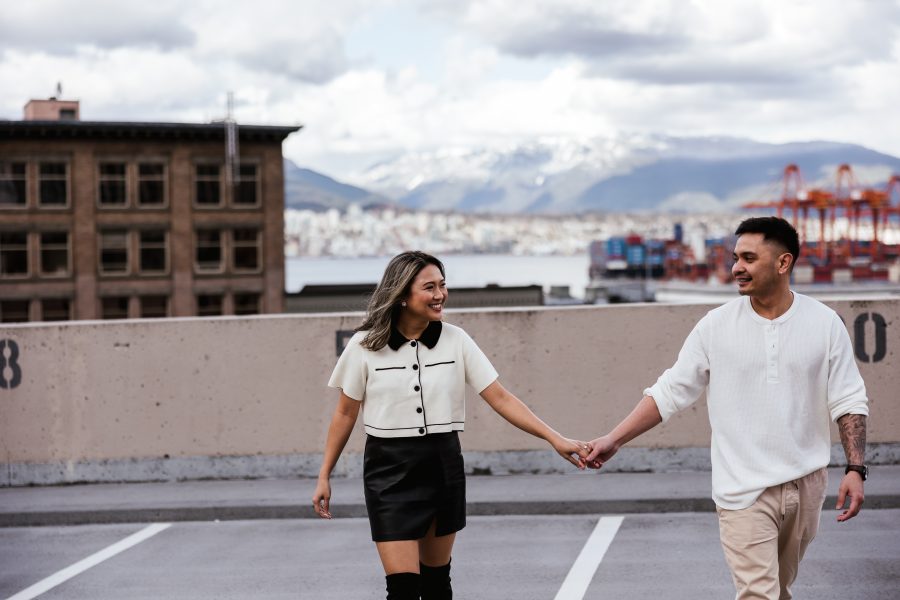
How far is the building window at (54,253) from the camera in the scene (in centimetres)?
8594

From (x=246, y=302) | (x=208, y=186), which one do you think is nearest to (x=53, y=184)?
(x=208, y=186)


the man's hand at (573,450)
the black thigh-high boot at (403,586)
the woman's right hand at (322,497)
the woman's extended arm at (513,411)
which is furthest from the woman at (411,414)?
the man's hand at (573,450)

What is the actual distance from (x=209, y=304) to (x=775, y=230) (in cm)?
8572

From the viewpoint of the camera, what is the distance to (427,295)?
471 cm

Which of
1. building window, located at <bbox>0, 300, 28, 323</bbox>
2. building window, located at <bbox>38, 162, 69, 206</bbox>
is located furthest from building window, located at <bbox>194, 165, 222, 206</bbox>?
building window, located at <bbox>0, 300, 28, 323</bbox>

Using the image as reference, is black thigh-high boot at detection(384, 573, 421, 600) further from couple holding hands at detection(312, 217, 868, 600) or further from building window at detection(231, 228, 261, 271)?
building window at detection(231, 228, 261, 271)

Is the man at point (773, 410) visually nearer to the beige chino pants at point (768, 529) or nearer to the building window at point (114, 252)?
the beige chino pants at point (768, 529)

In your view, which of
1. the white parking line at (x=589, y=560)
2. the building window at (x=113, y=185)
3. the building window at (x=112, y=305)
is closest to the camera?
the white parking line at (x=589, y=560)

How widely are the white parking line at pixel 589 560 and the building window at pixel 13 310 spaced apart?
268 feet

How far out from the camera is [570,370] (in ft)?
33.0

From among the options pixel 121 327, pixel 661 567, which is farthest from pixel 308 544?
pixel 121 327

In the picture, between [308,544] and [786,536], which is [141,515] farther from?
[786,536]

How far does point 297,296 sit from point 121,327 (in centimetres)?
8643

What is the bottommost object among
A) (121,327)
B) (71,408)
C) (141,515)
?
(141,515)
